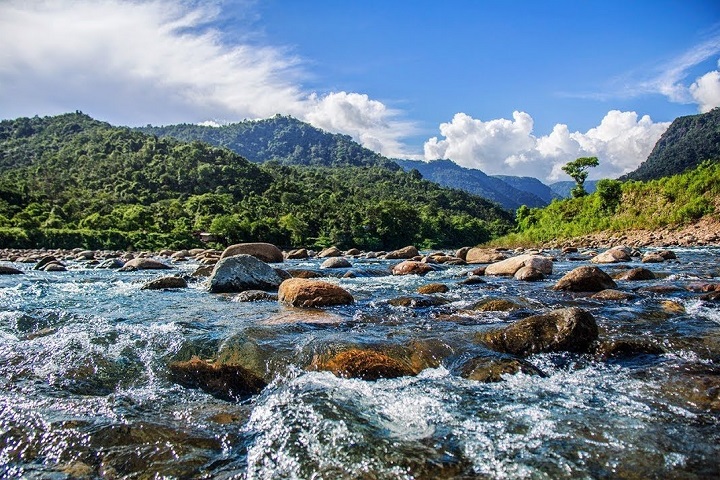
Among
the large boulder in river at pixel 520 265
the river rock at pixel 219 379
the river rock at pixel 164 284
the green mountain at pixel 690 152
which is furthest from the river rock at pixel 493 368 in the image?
the green mountain at pixel 690 152

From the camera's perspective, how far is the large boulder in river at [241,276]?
44.8ft

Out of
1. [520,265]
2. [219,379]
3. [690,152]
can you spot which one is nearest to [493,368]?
[219,379]

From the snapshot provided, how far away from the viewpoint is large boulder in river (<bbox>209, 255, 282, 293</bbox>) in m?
13.7

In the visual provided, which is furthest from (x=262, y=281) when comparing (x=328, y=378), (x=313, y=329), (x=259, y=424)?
(x=259, y=424)

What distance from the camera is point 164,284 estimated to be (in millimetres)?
14523

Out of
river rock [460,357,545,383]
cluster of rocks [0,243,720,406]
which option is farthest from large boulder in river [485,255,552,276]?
river rock [460,357,545,383]

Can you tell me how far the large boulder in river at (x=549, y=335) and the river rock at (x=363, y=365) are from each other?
1761mm

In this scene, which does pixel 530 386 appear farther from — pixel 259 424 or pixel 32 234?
pixel 32 234

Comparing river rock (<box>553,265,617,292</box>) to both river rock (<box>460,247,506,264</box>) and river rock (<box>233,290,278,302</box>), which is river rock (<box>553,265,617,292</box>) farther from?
river rock (<box>460,247,506,264</box>)

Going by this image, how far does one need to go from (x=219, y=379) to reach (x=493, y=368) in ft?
11.5

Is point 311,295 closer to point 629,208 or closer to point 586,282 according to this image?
point 586,282

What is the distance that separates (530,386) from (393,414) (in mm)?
1830

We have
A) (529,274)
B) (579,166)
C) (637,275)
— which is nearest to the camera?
(637,275)

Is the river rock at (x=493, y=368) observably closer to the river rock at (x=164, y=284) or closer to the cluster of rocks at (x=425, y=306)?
the cluster of rocks at (x=425, y=306)
